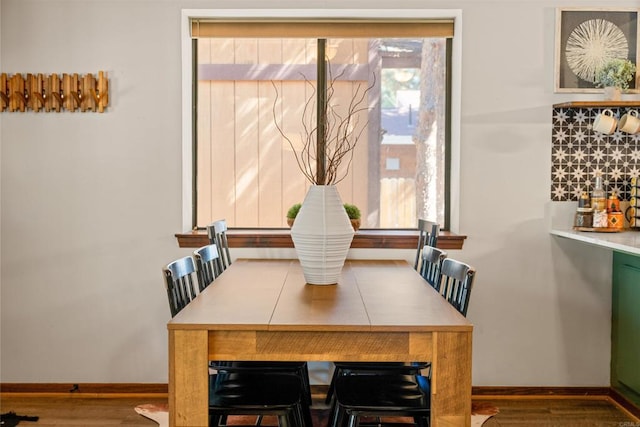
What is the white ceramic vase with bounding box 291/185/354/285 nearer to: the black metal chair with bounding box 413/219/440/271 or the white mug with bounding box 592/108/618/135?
the black metal chair with bounding box 413/219/440/271

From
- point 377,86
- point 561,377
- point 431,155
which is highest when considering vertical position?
point 377,86

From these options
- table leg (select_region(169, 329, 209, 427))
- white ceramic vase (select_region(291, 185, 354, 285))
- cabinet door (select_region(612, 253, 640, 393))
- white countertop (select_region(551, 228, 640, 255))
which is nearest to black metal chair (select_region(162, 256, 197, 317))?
table leg (select_region(169, 329, 209, 427))

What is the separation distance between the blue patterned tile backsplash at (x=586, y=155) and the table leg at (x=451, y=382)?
1.89 m

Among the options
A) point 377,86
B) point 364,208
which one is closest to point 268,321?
point 364,208

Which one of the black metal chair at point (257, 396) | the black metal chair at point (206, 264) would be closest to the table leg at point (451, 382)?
the black metal chair at point (257, 396)

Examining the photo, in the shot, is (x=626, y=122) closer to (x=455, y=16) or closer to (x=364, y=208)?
(x=455, y=16)

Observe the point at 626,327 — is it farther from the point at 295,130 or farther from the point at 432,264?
the point at 295,130

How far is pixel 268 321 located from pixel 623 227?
2.28 metres

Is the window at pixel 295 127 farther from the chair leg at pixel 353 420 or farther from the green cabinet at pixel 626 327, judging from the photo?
the chair leg at pixel 353 420

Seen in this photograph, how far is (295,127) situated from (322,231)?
1386 millimetres

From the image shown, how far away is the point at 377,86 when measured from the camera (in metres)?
3.73

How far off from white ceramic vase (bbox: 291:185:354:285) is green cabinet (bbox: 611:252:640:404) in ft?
5.29

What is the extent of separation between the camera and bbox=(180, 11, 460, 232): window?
3713 mm

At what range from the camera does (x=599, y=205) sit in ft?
11.0
